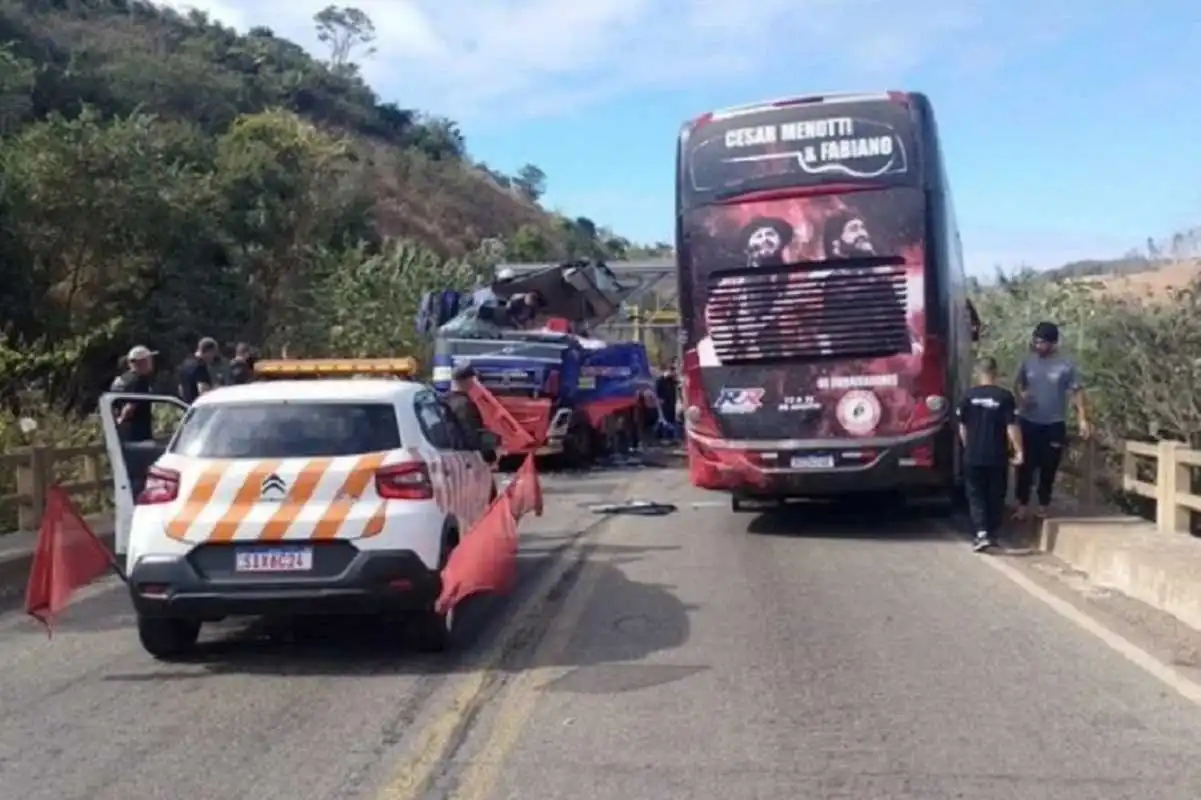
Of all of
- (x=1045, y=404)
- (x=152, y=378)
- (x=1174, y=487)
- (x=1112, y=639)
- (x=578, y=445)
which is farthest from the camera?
(x=578, y=445)

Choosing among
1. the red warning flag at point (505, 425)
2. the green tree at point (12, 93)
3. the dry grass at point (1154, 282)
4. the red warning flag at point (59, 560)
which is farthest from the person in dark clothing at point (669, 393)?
the red warning flag at point (59, 560)

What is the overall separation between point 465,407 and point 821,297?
3.52 m

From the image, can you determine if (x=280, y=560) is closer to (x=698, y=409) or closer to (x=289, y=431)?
(x=289, y=431)

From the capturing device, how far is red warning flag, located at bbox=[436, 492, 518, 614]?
9.46 m

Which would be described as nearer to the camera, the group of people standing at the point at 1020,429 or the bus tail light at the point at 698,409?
the group of people standing at the point at 1020,429

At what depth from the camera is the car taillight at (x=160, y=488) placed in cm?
921

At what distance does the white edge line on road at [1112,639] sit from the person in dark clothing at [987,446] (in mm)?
687

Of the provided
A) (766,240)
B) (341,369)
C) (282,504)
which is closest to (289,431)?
(282,504)

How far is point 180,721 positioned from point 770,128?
9401 mm

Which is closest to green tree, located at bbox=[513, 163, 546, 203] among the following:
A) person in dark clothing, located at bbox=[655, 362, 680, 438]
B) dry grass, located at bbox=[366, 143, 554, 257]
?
dry grass, located at bbox=[366, 143, 554, 257]

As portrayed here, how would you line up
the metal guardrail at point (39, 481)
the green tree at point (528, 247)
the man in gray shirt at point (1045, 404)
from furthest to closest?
the green tree at point (528, 247)
the metal guardrail at point (39, 481)
the man in gray shirt at point (1045, 404)

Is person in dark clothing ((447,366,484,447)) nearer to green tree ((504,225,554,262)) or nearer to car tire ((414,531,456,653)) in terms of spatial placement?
car tire ((414,531,456,653))

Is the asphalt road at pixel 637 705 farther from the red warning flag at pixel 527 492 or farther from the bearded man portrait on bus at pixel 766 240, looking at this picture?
the bearded man portrait on bus at pixel 766 240

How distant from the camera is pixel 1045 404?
1440 cm
